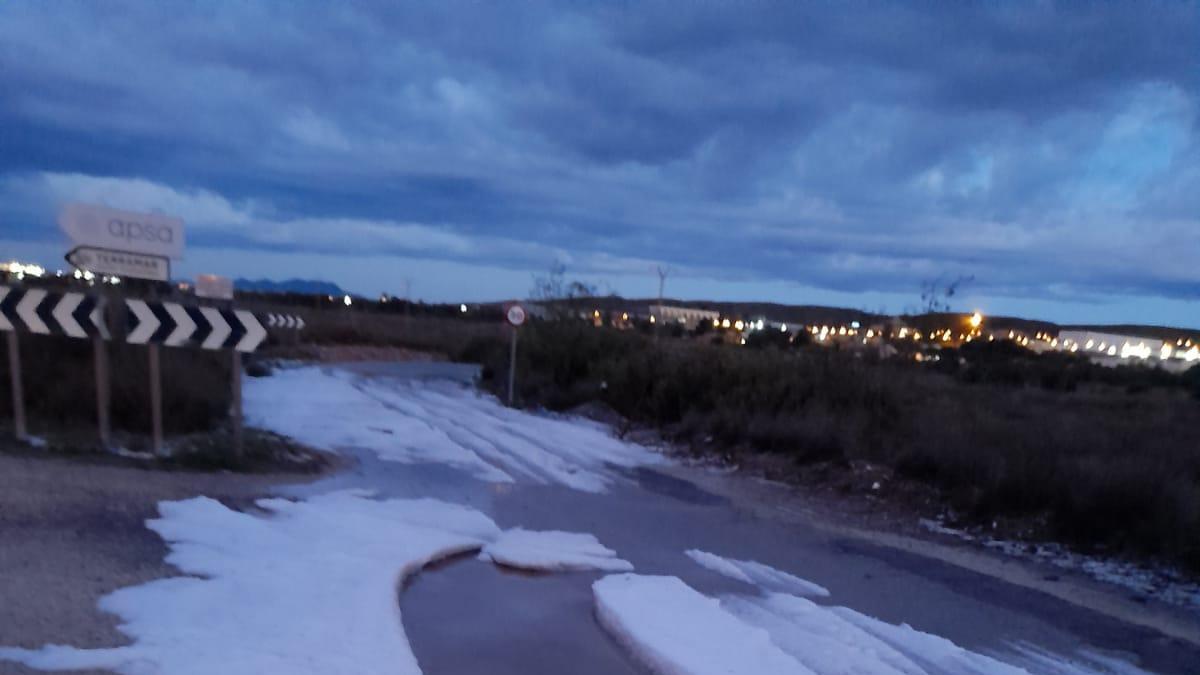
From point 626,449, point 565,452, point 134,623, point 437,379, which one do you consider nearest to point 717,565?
point 134,623

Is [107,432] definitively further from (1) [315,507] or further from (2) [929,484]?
(2) [929,484]

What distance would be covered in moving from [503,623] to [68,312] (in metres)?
7.74

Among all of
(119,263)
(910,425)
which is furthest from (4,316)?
(910,425)

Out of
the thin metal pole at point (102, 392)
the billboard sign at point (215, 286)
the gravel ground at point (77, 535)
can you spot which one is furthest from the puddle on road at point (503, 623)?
the billboard sign at point (215, 286)

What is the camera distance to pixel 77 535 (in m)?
7.67

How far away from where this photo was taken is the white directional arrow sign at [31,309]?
11.8 m

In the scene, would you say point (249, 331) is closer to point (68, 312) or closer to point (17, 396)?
point (68, 312)

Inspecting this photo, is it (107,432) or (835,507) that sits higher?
(107,432)

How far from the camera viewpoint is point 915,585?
9.12m

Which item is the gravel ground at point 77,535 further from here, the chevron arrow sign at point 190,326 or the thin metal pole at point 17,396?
the chevron arrow sign at point 190,326

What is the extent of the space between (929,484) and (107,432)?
10.6 m

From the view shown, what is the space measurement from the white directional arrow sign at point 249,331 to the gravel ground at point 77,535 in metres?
1.71

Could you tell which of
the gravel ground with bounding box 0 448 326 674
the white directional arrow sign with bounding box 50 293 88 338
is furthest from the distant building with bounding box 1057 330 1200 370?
the gravel ground with bounding box 0 448 326 674

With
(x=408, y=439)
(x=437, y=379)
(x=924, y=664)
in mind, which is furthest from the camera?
(x=437, y=379)
